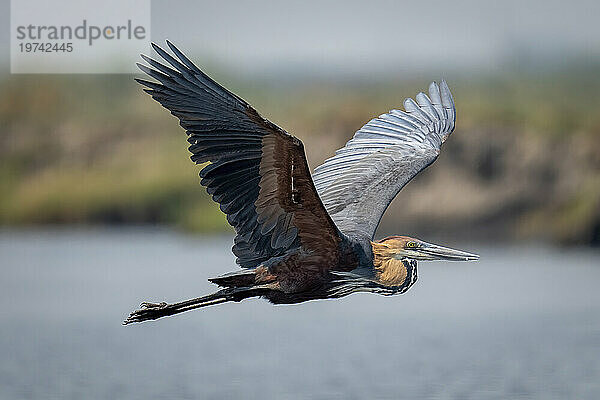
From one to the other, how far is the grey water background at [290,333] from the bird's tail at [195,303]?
3.32m

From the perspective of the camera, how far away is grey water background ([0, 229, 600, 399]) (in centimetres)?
1112

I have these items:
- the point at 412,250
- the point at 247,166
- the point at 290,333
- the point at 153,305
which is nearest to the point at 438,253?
the point at 412,250

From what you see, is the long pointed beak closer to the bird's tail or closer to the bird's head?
the bird's head

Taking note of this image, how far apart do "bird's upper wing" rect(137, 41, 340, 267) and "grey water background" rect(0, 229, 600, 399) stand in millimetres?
3897

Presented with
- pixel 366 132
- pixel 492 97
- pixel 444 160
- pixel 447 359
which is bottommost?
pixel 447 359

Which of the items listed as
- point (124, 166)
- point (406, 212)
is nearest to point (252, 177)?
point (406, 212)

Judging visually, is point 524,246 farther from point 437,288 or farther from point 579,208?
point 437,288

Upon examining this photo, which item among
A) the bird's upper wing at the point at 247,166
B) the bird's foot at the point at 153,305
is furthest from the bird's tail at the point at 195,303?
the bird's upper wing at the point at 247,166

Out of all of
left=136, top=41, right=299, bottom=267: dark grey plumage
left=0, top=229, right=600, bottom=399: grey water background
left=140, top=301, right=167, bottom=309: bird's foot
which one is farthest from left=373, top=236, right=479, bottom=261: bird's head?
left=0, top=229, right=600, bottom=399: grey water background

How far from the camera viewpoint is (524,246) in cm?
1912

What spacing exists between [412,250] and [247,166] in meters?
1.42

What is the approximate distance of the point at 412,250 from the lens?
24.7 ft

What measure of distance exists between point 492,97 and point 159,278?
8.67 metres

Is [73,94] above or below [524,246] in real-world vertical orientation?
above
